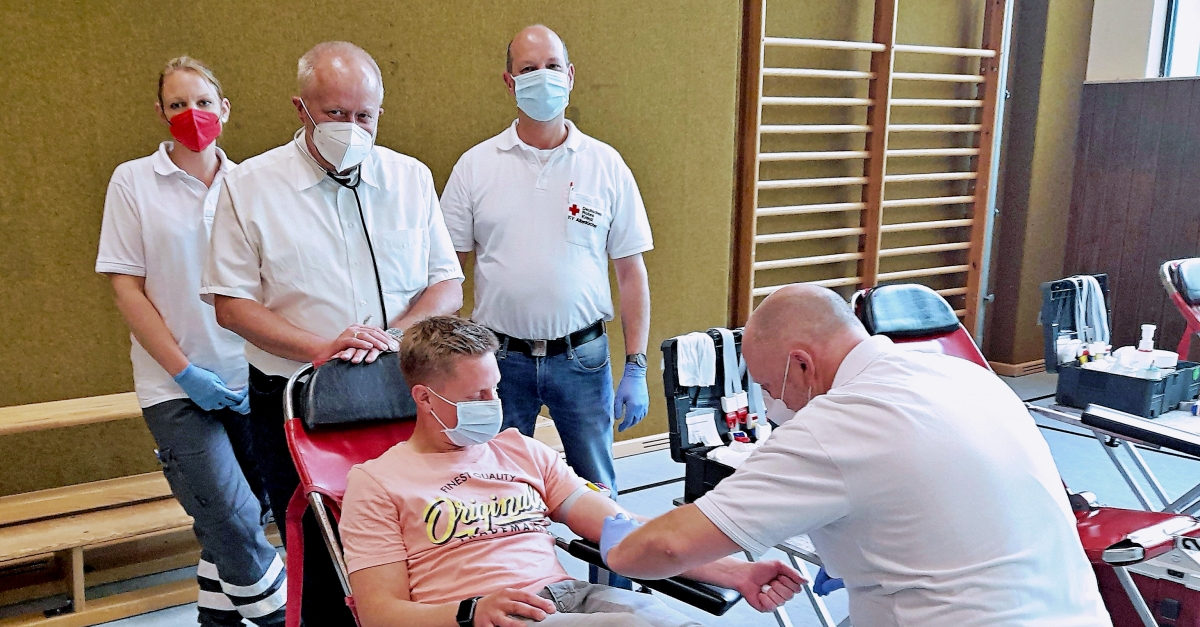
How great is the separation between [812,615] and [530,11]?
2418 mm

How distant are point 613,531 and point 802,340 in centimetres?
52

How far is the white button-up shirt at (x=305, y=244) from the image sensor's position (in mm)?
1968

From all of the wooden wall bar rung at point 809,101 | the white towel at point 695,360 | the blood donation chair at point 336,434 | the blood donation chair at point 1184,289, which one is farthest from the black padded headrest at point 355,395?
the blood donation chair at point 1184,289

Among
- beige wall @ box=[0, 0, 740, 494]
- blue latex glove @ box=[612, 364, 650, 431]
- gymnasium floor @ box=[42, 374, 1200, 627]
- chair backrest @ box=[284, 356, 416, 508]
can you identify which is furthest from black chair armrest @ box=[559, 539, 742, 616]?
beige wall @ box=[0, 0, 740, 494]

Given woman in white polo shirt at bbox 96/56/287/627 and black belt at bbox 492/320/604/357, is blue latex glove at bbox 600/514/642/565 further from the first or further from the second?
woman in white polo shirt at bbox 96/56/287/627

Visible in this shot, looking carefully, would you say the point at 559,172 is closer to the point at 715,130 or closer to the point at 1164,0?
the point at 715,130

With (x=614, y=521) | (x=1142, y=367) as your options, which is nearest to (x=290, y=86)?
(x=614, y=521)

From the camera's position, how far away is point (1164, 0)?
5.27 metres

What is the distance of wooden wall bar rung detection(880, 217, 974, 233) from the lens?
4.92m

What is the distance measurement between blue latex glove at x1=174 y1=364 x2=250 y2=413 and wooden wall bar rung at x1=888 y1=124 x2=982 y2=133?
3.57m

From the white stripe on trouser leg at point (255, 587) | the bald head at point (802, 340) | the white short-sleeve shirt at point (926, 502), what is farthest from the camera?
the white stripe on trouser leg at point (255, 587)

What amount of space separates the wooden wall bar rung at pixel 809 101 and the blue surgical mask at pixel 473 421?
2850mm

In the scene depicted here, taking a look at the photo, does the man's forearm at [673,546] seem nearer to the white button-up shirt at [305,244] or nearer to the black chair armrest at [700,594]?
the black chair armrest at [700,594]

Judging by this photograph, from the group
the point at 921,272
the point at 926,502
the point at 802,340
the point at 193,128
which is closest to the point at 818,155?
the point at 921,272
